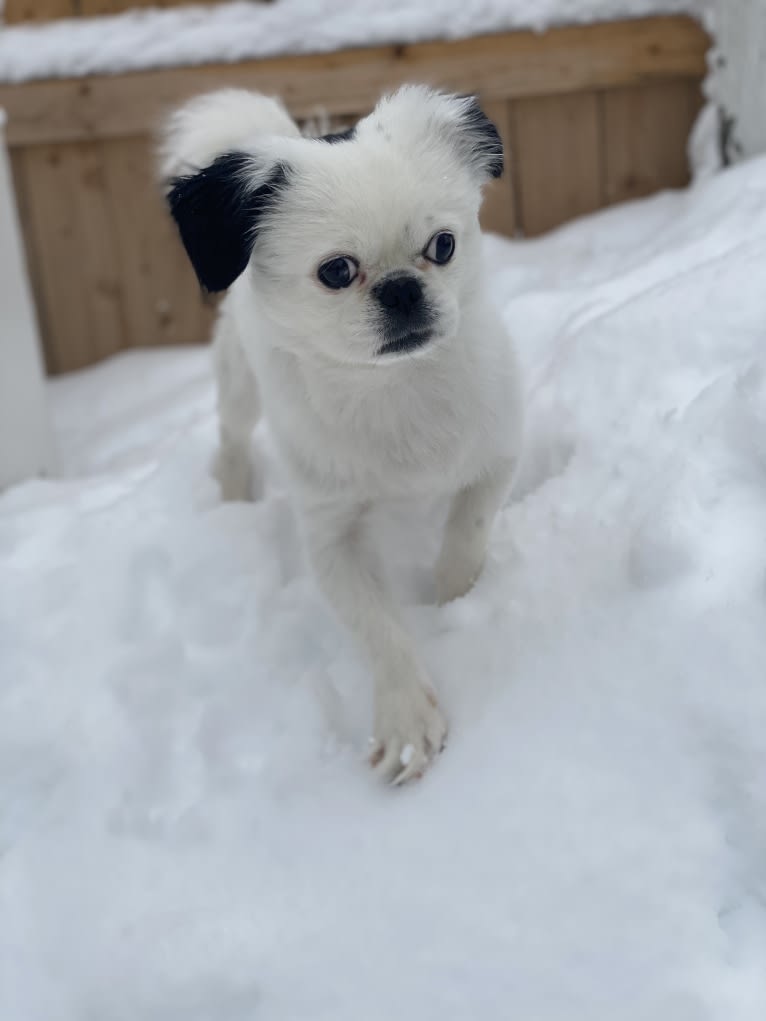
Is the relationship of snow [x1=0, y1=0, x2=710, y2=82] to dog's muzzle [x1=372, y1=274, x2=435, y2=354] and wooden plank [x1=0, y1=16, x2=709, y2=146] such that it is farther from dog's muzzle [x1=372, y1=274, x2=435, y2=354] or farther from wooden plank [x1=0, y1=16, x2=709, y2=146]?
dog's muzzle [x1=372, y1=274, x2=435, y2=354]

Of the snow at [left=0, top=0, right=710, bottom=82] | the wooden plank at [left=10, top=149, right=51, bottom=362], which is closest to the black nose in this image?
the snow at [left=0, top=0, right=710, bottom=82]

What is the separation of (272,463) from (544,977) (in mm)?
1686

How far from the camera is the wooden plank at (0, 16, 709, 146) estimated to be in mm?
3393

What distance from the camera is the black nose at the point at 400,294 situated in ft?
4.84

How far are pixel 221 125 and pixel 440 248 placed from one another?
0.79m

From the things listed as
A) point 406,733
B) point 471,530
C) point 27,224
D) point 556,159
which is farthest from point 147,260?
point 406,733

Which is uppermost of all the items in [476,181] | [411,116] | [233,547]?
[411,116]

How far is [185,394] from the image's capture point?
12.1ft

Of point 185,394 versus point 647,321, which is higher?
point 647,321

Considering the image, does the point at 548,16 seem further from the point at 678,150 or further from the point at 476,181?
the point at 476,181

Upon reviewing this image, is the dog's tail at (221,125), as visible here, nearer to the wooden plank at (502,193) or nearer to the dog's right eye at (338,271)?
the dog's right eye at (338,271)

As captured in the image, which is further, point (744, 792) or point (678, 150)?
point (678, 150)

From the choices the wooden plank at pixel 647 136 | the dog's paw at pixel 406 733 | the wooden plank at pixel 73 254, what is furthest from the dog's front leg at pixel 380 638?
the wooden plank at pixel 73 254

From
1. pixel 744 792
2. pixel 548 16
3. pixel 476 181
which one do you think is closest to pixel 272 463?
pixel 476 181
